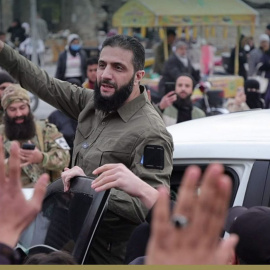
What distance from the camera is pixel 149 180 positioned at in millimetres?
3186

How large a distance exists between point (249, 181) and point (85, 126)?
751mm

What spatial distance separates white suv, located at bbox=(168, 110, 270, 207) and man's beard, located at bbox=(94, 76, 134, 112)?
0.37m

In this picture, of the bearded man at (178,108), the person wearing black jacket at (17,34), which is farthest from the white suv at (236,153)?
the person wearing black jacket at (17,34)

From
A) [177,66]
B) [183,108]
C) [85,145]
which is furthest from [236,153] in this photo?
[177,66]

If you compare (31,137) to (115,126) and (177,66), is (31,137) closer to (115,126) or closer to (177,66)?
(115,126)

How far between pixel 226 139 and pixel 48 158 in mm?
2242

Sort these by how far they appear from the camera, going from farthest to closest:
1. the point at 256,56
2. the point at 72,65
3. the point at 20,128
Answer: the point at 256,56 < the point at 72,65 < the point at 20,128

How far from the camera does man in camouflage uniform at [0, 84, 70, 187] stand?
18.4 feet

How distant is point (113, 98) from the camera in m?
3.44

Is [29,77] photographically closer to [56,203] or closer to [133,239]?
[56,203]

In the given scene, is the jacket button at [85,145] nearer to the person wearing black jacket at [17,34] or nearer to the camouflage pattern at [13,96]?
the camouflage pattern at [13,96]

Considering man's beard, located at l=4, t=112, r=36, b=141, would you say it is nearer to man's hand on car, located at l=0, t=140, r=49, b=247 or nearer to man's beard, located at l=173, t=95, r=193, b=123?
man's beard, located at l=173, t=95, r=193, b=123

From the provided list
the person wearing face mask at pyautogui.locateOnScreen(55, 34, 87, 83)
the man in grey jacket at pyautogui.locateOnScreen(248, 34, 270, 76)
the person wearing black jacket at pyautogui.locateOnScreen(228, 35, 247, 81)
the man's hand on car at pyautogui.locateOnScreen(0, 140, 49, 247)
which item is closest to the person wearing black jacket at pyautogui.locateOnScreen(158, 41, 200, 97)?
the person wearing face mask at pyautogui.locateOnScreen(55, 34, 87, 83)

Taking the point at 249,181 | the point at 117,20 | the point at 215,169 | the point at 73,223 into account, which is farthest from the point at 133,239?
the point at 117,20
